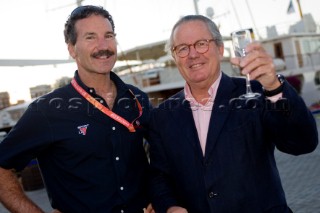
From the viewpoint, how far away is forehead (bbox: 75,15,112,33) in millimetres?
3506

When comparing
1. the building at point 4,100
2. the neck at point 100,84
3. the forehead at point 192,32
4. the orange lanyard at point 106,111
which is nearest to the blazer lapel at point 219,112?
the forehead at point 192,32

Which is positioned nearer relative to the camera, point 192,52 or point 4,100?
point 192,52

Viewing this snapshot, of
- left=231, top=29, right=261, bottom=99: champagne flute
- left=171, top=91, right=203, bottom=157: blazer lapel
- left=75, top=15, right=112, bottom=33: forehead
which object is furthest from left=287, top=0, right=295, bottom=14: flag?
left=231, top=29, right=261, bottom=99: champagne flute

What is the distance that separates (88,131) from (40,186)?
908 centimetres

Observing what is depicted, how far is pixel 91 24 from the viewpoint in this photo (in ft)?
11.5

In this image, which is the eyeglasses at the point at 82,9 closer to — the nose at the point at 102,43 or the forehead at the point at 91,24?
the forehead at the point at 91,24

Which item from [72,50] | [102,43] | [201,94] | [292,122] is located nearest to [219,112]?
[201,94]

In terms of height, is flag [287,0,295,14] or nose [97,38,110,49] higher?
flag [287,0,295,14]

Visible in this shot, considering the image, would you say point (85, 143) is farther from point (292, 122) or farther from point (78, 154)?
point (292, 122)

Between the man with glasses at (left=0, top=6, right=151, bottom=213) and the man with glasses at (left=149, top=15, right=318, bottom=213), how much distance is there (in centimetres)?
25

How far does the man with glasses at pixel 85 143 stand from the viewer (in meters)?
3.18

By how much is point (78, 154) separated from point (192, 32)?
1406 millimetres

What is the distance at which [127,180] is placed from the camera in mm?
3293

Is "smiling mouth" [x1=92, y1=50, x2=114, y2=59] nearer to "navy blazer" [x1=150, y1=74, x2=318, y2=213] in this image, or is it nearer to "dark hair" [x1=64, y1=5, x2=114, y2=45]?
"dark hair" [x1=64, y1=5, x2=114, y2=45]
